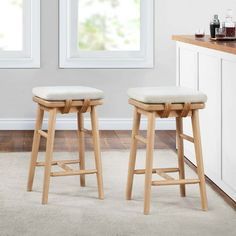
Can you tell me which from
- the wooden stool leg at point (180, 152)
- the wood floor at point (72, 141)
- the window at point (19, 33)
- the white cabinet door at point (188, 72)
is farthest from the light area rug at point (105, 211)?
the window at point (19, 33)

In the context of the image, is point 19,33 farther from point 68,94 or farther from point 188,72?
point 68,94

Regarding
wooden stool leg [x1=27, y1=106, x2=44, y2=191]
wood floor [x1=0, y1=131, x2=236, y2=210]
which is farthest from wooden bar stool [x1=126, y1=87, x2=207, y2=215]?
wood floor [x1=0, y1=131, x2=236, y2=210]

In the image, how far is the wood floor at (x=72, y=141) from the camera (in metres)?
6.14

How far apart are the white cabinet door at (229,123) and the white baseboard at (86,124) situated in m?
2.73

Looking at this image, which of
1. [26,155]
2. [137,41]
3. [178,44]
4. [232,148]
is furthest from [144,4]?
[232,148]

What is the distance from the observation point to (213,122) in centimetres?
467

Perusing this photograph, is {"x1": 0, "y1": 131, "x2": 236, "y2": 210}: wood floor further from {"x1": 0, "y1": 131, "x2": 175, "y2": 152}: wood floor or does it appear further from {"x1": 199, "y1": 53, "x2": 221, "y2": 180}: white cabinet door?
{"x1": 199, "y1": 53, "x2": 221, "y2": 180}: white cabinet door

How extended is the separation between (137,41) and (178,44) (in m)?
1.52

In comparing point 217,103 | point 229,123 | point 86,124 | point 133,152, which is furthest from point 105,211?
point 86,124

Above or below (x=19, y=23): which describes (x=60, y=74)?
below

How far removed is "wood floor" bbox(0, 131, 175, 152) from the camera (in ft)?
20.2

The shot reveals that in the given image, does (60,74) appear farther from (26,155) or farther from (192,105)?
(192,105)

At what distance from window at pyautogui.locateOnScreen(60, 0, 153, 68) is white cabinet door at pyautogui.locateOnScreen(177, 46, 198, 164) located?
1459 millimetres

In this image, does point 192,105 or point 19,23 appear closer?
point 192,105
